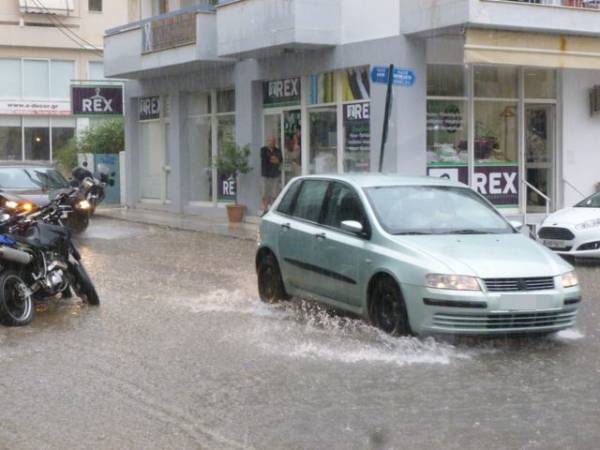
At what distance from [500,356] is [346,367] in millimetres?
1400

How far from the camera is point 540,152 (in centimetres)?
1988

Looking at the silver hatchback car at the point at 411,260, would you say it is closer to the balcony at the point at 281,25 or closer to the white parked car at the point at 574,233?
the white parked car at the point at 574,233

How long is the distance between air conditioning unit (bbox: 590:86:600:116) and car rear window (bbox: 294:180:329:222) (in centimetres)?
1076

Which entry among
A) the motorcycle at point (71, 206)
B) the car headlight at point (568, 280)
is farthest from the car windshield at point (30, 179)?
the car headlight at point (568, 280)

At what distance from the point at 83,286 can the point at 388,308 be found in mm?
3881

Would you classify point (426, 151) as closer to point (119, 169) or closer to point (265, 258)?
point (265, 258)

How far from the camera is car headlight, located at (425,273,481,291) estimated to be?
8438mm

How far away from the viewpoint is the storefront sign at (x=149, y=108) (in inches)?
1093

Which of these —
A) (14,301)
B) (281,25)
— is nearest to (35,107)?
(281,25)

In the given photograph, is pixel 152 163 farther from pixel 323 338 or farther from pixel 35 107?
pixel 323 338

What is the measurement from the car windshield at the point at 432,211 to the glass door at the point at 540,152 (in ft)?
A: 32.3

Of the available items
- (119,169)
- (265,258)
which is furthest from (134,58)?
(265,258)

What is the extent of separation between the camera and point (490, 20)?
16.8m

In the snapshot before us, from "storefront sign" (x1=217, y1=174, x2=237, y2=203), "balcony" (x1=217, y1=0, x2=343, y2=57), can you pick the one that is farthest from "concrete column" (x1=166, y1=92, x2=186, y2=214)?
"balcony" (x1=217, y1=0, x2=343, y2=57)
